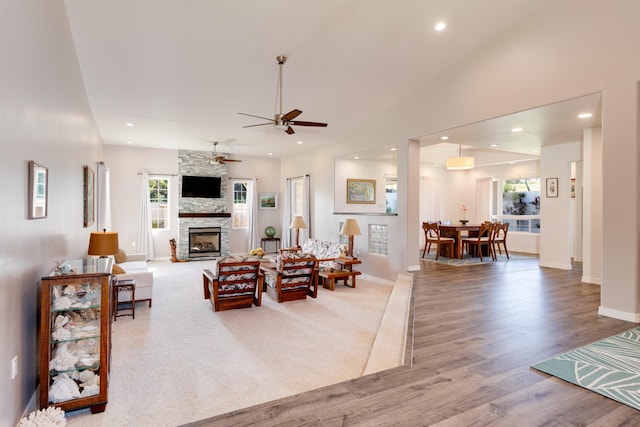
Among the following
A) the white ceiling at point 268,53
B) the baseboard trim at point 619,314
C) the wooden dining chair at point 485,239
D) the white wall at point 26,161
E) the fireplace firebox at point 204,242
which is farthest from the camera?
the fireplace firebox at point 204,242

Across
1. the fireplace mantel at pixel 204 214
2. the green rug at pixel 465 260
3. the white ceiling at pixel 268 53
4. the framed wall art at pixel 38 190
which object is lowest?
the green rug at pixel 465 260

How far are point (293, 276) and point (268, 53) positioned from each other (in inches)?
133

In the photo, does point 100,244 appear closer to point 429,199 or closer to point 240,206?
point 240,206

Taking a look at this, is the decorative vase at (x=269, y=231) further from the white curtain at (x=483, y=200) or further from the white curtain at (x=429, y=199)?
the white curtain at (x=483, y=200)

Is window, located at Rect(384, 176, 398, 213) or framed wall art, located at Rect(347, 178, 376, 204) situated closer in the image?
framed wall art, located at Rect(347, 178, 376, 204)

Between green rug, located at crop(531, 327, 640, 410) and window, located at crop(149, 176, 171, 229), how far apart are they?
9667 mm

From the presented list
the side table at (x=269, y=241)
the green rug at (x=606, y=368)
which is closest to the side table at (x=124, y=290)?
the green rug at (x=606, y=368)

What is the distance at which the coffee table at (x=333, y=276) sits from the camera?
6297 mm

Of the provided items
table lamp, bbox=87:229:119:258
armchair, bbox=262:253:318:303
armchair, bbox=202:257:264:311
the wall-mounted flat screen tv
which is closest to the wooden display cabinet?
table lamp, bbox=87:229:119:258

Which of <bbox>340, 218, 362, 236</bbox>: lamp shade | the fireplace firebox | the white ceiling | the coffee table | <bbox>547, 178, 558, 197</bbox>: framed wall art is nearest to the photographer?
the white ceiling

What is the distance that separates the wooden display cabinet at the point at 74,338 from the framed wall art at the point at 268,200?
8591 millimetres

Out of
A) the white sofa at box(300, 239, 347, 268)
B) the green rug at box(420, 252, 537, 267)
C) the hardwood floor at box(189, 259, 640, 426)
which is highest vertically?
the white sofa at box(300, 239, 347, 268)

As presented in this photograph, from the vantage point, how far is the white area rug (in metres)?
2.60

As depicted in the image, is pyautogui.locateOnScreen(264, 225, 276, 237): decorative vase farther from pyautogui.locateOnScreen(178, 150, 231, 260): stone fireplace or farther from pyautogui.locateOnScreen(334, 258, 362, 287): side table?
pyautogui.locateOnScreen(334, 258, 362, 287): side table
